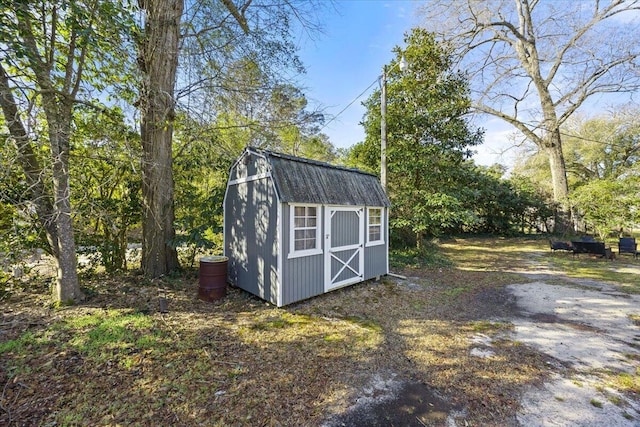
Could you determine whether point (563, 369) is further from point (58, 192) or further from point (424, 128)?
point (424, 128)

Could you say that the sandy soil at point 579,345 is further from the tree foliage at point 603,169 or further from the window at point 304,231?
the tree foliage at point 603,169

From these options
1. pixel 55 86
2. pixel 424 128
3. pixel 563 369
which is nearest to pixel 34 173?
pixel 55 86

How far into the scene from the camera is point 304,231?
5074 mm

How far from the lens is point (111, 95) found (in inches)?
183

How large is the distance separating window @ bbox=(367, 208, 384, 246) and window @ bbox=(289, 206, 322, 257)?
179 cm

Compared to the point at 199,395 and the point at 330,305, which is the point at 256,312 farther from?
the point at 199,395

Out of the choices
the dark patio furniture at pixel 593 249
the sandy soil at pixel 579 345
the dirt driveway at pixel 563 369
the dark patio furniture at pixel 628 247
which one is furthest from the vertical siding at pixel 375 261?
the dark patio furniture at pixel 628 247

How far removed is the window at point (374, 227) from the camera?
6.61 m

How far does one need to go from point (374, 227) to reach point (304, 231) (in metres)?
2.47

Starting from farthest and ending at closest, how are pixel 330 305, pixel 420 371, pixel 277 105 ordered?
pixel 277 105 < pixel 330 305 < pixel 420 371

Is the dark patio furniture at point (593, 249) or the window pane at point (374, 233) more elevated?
the window pane at point (374, 233)

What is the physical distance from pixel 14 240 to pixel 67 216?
1182 millimetres

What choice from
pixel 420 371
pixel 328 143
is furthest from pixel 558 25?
pixel 420 371

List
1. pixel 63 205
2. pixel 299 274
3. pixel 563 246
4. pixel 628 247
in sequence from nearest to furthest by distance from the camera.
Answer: pixel 63 205 < pixel 299 274 < pixel 628 247 < pixel 563 246
